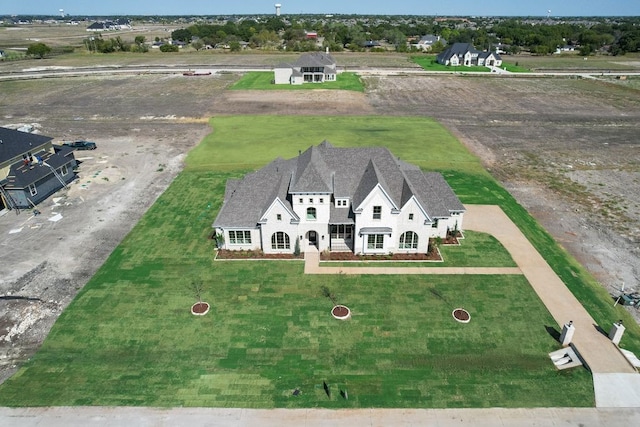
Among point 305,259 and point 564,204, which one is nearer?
point 305,259

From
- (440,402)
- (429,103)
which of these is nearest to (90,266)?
(440,402)

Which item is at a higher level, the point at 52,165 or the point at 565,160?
the point at 52,165

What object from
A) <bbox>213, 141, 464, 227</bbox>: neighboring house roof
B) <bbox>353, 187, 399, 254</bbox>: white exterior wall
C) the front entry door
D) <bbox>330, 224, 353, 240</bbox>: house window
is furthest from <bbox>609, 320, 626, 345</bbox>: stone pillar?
the front entry door

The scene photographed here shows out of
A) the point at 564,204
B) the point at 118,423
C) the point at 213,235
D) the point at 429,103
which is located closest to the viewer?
the point at 118,423

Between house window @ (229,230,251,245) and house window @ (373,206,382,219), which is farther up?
house window @ (373,206,382,219)

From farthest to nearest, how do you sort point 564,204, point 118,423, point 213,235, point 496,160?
point 496,160 < point 564,204 < point 213,235 < point 118,423

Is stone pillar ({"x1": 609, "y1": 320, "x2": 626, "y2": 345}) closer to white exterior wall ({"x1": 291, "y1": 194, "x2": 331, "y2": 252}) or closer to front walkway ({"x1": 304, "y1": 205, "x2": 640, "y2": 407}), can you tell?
front walkway ({"x1": 304, "y1": 205, "x2": 640, "y2": 407})

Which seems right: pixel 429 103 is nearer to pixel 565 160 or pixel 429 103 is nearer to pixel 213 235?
pixel 565 160
